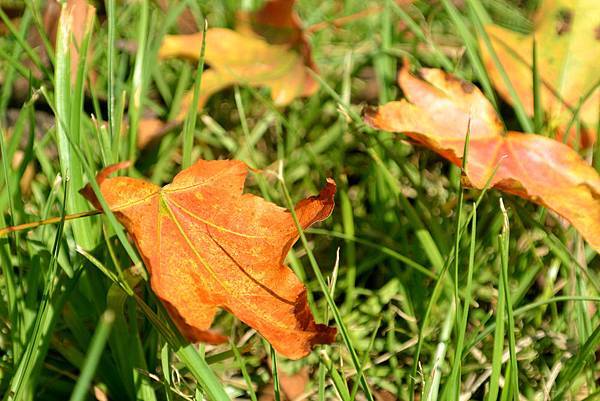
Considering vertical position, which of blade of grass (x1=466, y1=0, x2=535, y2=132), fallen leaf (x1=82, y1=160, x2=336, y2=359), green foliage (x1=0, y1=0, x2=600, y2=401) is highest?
blade of grass (x1=466, y1=0, x2=535, y2=132)

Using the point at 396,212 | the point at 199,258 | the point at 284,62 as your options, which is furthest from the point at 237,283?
the point at 284,62

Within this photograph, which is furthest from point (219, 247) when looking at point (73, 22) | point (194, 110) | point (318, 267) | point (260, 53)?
point (260, 53)

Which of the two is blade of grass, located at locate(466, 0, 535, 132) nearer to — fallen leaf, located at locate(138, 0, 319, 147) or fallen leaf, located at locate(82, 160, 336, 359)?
fallen leaf, located at locate(138, 0, 319, 147)

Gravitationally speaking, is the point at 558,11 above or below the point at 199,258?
above

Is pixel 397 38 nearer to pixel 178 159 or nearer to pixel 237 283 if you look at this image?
pixel 178 159

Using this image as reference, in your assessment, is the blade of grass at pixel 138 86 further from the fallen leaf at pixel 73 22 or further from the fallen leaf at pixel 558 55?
the fallen leaf at pixel 558 55

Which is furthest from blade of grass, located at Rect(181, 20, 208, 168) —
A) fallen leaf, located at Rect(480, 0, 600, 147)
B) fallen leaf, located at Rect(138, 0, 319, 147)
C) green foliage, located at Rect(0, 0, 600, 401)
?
fallen leaf, located at Rect(480, 0, 600, 147)
